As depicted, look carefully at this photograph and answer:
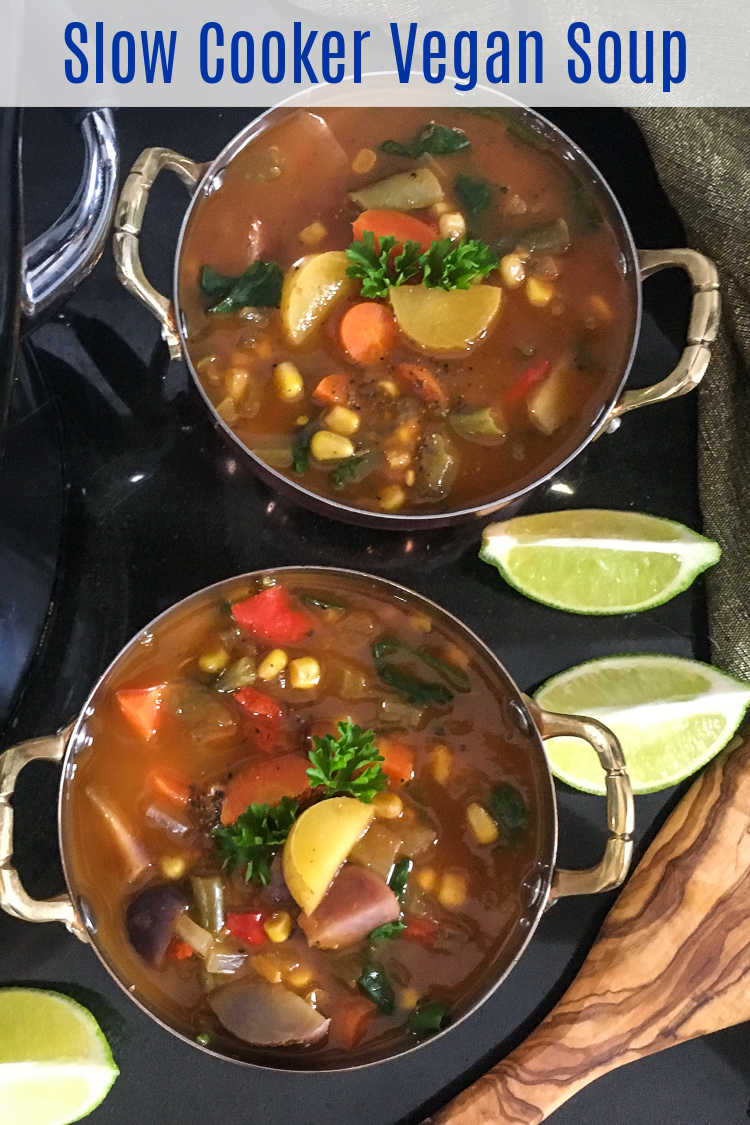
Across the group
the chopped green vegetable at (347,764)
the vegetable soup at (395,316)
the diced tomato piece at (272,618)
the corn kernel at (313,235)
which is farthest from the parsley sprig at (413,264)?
the chopped green vegetable at (347,764)

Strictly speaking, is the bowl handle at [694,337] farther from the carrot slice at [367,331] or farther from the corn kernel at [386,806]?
the corn kernel at [386,806]

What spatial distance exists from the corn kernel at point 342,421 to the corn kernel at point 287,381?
3.1 inches

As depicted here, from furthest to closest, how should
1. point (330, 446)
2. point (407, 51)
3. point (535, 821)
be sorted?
point (407, 51) → point (330, 446) → point (535, 821)

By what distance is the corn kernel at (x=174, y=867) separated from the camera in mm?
1953

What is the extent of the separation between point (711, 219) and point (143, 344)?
49.0 inches

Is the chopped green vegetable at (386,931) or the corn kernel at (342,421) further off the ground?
the corn kernel at (342,421)

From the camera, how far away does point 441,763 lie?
6.66 feet

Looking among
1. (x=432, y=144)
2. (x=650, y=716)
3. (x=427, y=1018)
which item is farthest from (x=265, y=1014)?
(x=432, y=144)

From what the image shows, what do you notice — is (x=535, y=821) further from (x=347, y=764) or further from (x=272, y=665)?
(x=272, y=665)

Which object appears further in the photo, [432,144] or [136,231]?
[432,144]

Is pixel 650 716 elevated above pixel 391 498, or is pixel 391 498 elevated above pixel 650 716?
pixel 391 498

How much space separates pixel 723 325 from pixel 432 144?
0.73m

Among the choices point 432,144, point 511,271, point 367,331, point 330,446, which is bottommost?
point 330,446

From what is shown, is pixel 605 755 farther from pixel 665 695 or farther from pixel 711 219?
pixel 711 219
